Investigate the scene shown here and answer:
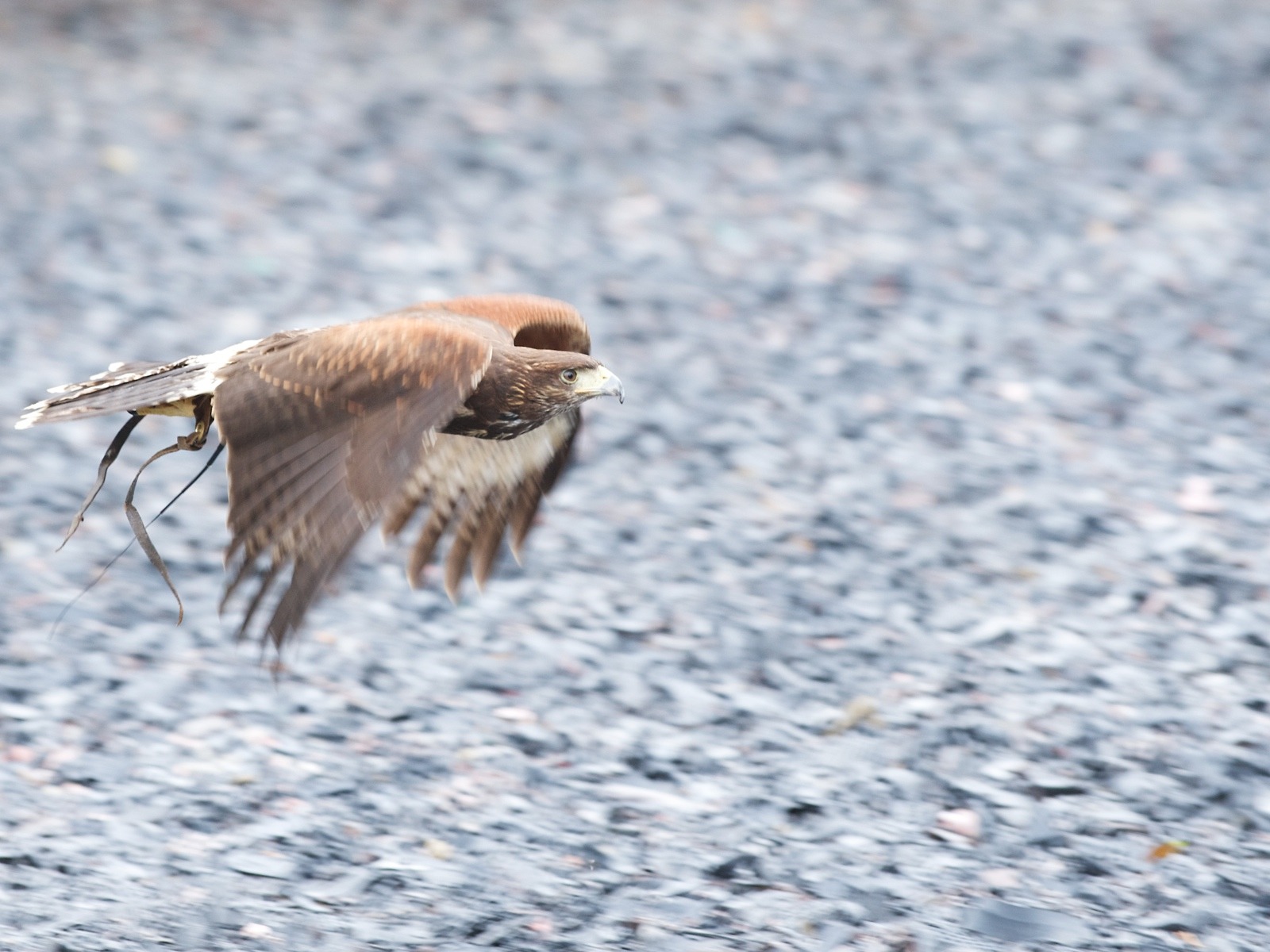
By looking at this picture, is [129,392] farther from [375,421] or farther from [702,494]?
[702,494]

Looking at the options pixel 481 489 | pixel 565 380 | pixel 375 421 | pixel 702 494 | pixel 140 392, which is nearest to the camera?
pixel 375 421

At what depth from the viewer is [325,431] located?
4039 millimetres

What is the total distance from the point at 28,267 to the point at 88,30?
2.62 metres

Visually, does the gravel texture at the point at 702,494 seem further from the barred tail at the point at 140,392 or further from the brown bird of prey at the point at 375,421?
the barred tail at the point at 140,392

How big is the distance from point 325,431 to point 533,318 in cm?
119

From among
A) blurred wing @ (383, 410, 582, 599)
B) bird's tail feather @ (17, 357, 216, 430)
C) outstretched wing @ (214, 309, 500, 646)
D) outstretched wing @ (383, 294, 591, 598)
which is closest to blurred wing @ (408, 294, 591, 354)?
outstretched wing @ (383, 294, 591, 598)

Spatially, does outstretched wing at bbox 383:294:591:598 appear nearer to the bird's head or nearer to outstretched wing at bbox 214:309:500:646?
the bird's head

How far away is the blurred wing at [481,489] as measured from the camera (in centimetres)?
498

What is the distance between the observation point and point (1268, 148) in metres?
9.38

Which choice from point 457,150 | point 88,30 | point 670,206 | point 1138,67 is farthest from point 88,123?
point 1138,67

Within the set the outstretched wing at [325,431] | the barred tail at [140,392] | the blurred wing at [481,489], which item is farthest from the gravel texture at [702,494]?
the barred tail at [140,392]

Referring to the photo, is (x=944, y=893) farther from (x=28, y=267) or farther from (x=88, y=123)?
(x=88, y=123)

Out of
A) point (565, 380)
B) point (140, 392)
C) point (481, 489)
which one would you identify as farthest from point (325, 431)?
point (481, 489)

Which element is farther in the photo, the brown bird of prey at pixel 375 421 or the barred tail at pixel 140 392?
the barred tail at pixel 140 392
